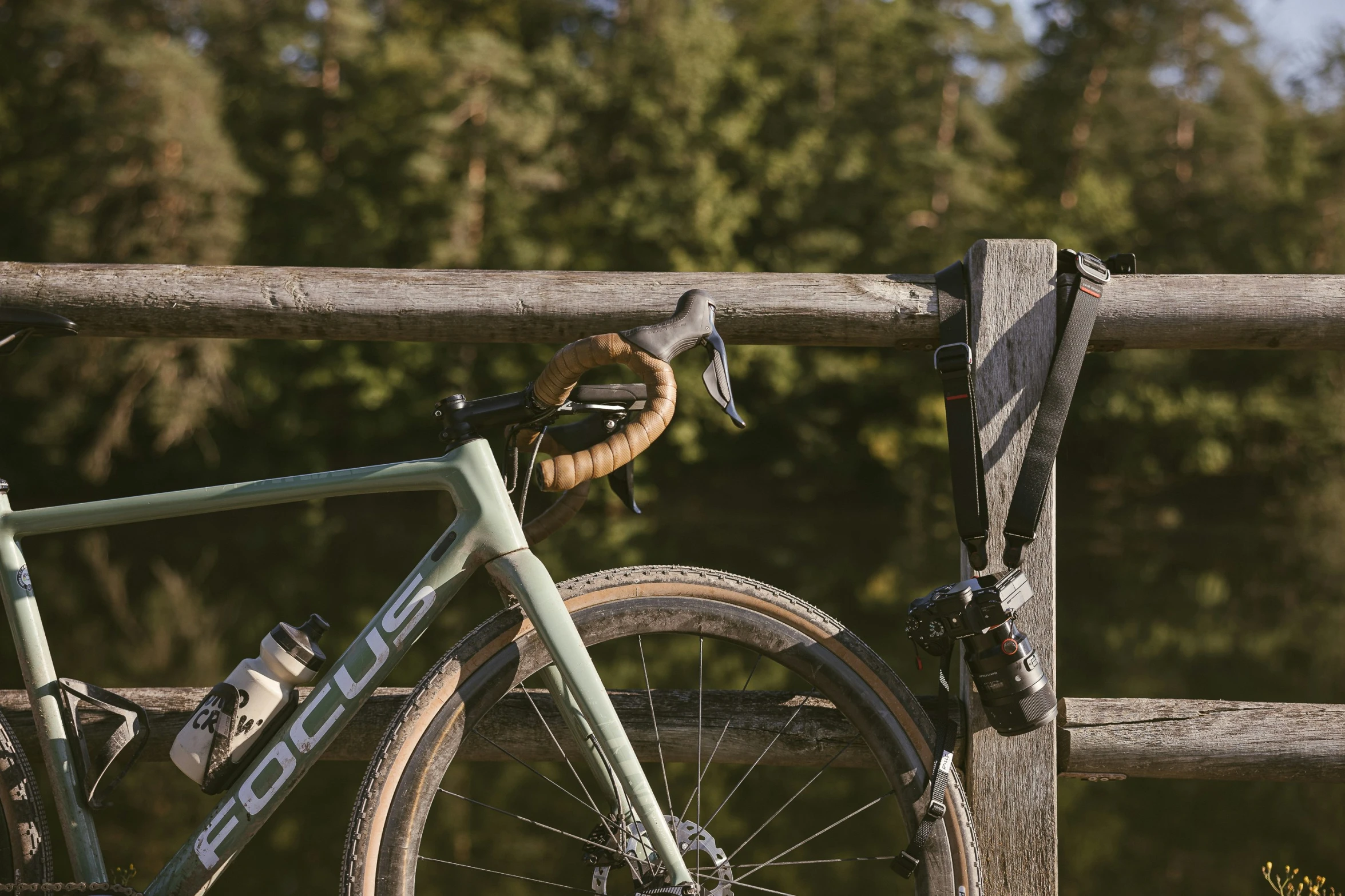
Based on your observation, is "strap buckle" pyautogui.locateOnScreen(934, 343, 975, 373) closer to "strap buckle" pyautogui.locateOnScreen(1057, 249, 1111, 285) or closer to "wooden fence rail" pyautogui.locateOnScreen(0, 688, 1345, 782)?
"strap buckle" pyautogui.locateOnScreen(1057, 249, 1111, 285)

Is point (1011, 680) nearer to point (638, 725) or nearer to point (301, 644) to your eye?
point (638, 725)

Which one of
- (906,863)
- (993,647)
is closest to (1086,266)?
(993,647)

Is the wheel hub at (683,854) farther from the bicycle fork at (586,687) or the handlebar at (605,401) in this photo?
the handlebar at (605,401)

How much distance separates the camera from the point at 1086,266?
1895mm

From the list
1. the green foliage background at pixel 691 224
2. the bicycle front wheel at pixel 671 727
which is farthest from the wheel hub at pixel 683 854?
the green foliage background at pixel 691 224

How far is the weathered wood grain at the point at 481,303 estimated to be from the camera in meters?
1.99

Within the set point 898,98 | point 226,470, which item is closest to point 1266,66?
point 898,98

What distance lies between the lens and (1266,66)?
74.6 ft

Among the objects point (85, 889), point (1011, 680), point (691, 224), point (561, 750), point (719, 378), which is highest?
point (691, 224)

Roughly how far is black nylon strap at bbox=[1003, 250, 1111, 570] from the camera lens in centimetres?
18

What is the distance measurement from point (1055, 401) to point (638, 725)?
924 mm

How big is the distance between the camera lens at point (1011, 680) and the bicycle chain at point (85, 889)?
132cm

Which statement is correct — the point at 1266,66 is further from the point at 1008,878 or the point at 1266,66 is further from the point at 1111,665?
the point at 1008,878

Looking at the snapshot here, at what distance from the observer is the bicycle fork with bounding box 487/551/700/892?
156 centimetres
